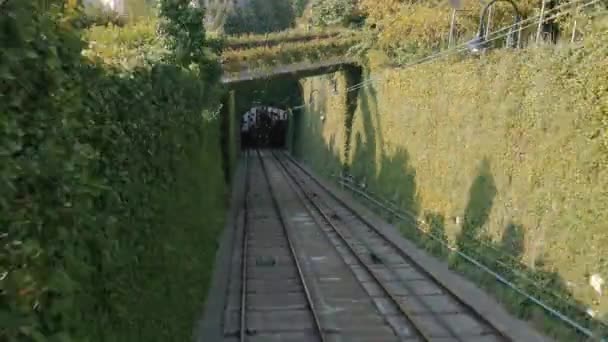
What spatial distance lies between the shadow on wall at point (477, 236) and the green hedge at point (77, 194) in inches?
232

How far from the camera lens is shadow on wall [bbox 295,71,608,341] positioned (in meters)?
9.32

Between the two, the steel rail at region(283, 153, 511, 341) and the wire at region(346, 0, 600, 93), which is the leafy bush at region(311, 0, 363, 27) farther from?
the steel rail at region(283, 153, 511, 341)

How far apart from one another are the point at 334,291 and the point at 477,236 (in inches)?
141

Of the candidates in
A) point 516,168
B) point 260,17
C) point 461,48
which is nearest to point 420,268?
point 516,168

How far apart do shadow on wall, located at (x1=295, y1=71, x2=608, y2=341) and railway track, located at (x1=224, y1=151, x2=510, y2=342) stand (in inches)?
32.1

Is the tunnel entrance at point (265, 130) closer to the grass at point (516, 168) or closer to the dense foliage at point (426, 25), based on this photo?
the dense foliage at point (426, 25)

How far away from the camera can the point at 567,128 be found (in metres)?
9.70

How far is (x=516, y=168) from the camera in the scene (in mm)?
11523

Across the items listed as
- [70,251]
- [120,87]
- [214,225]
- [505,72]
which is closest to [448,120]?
[505,72]

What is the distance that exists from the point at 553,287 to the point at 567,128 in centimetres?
268

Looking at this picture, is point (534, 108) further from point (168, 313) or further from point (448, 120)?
point (168, 313)

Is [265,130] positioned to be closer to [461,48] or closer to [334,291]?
[461,48]

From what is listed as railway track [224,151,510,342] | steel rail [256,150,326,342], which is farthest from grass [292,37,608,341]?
steel rail [256,150,326,342]

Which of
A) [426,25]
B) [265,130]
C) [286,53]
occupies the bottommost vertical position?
[265,130]
